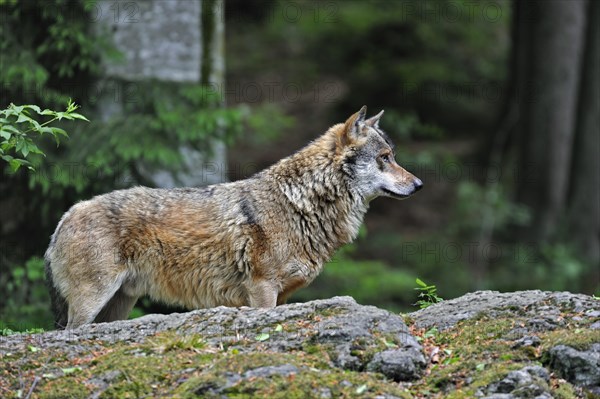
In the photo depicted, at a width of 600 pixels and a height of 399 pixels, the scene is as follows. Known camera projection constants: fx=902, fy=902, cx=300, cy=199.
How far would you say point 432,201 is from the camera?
77.9 feet

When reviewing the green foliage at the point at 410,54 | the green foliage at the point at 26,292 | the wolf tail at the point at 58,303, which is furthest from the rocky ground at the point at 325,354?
the green foliage at the point at 410,54

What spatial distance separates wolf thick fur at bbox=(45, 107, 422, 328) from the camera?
27.7 ft

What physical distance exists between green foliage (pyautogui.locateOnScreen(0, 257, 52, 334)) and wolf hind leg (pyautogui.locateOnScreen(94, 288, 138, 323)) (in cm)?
269

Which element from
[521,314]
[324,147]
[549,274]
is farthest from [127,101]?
[549,274]

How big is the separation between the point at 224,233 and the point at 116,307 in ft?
4.41

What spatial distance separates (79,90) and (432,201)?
1271cm

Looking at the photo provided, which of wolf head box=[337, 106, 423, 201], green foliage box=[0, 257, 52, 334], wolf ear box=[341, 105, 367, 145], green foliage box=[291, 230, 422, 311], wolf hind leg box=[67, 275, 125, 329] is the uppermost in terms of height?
wolf ear box=[341, 105, 367, 145]

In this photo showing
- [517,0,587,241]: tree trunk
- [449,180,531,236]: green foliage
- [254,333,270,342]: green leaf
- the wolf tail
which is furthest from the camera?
[449,180,531,236]: green foliage

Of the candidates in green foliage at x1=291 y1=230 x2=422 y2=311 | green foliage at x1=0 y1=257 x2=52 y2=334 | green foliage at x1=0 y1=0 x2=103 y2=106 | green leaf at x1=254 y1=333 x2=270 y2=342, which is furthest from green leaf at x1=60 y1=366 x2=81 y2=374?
green foliage at x1=291 y1=230 x2=422 y2=311

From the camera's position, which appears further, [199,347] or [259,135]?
[259,135]

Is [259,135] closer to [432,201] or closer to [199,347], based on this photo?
[432,201]

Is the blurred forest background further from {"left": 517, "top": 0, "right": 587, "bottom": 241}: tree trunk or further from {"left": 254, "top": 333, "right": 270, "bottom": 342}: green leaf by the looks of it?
{"left": 254, "top": 333, "right": 270, "bottom": 342}: green leaf

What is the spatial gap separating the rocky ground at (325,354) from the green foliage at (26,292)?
4963 millimetres

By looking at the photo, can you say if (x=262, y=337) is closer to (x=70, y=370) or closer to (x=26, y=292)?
(x=70, y=370)
